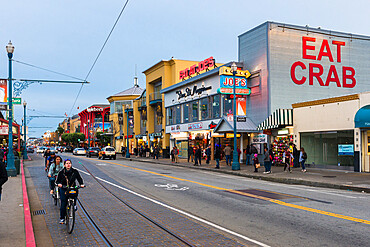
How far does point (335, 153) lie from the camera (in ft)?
74.2

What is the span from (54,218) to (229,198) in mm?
5717

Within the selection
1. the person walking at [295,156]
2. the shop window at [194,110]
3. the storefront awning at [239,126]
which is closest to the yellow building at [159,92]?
the shop window at [194,110]

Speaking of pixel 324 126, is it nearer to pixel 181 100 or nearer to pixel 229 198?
pixel 229 198

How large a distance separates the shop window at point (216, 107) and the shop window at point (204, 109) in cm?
130

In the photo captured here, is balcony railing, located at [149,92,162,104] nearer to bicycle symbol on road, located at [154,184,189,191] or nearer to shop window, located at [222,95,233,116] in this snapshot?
shop window, located at [222,95,233,116]

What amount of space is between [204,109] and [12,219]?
28.9 meters

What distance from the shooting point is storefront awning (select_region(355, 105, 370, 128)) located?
64.5 feet

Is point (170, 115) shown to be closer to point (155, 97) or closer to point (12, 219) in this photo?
point (155, 97)

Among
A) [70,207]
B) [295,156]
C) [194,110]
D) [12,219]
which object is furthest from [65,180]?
[194,110]

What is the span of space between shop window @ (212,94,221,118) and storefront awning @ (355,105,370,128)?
15.1m

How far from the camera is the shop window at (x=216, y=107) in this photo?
3419cm

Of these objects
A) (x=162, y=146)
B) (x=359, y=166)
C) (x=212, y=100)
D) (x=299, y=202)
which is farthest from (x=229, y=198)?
(x=162, y=146)

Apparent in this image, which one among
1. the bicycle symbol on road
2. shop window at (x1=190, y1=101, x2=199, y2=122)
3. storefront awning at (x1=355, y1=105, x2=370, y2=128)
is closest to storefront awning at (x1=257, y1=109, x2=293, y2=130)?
storefront awning at (x1=355, y1=105, x2=370, y2=128)

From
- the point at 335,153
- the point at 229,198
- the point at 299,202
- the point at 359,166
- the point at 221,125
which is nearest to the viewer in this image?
the point at 299,202
